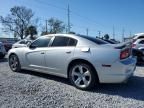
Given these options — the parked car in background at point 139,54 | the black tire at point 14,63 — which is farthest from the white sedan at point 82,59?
the parked car in background at point 139,54

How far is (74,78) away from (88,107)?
4.85 ft

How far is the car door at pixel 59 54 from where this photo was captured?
5.70 metres

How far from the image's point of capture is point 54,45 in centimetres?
623

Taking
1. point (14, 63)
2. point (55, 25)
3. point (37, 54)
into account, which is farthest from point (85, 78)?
point (55, 25)

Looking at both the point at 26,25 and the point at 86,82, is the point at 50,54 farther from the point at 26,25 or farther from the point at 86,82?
A: the point at 26,25

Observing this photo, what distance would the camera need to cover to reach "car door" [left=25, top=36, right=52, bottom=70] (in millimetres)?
6418

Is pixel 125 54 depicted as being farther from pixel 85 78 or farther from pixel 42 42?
pixel 42 42

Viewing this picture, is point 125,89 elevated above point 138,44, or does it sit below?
below

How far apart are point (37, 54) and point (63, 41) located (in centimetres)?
105

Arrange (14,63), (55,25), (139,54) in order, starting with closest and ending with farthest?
(14,63) < (139,54) < (55,25)

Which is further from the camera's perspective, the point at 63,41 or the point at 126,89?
the point at 63,41

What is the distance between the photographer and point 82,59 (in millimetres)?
5355

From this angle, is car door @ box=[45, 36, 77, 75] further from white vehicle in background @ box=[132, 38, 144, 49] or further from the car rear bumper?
white vehicle in background @ box=[132, 38, 144, 49]

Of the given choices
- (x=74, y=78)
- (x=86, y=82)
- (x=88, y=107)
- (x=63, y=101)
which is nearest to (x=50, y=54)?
(x=74, y=78)
